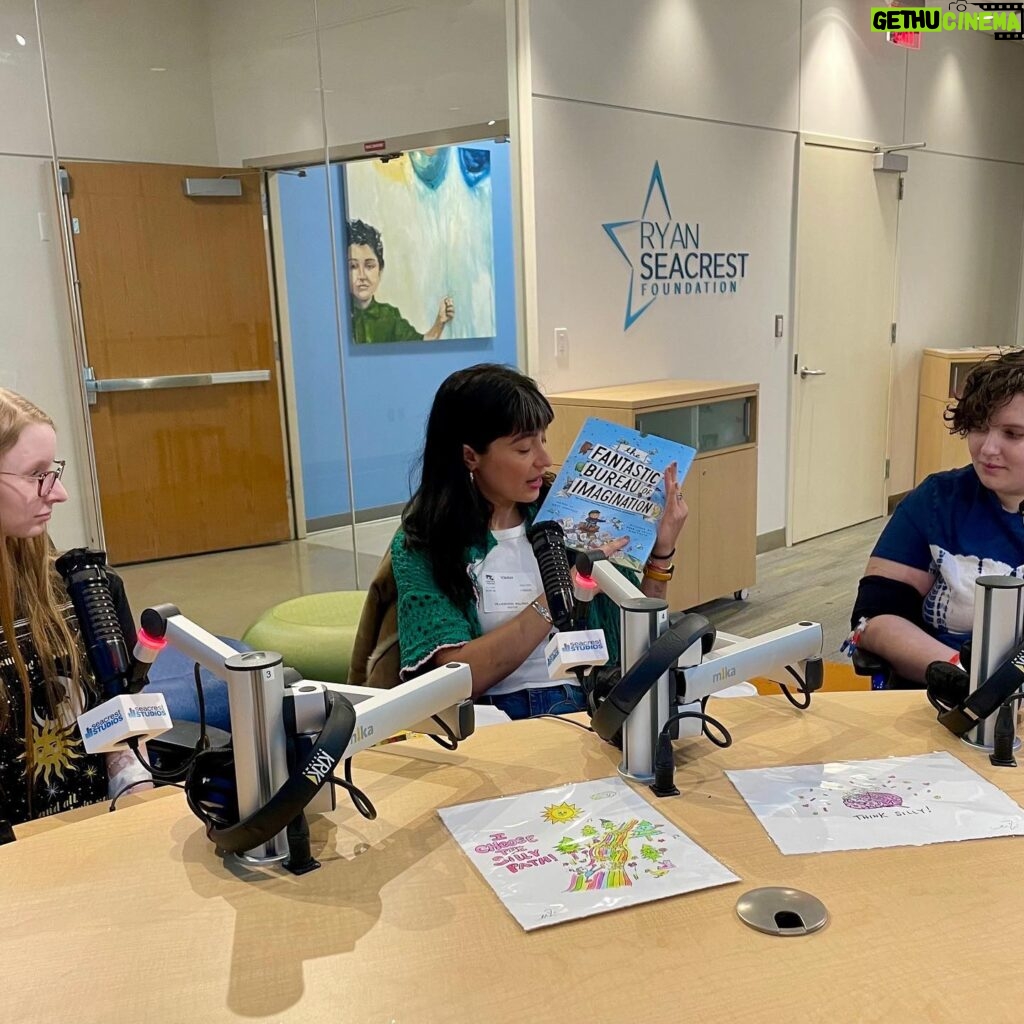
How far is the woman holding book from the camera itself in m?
1.86

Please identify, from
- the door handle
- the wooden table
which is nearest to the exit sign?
the door handle

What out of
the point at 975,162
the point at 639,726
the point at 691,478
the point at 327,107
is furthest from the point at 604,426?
the point at 975,162

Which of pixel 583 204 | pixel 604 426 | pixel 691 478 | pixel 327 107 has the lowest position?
pixel 691 478

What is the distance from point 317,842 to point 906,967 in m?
0.68

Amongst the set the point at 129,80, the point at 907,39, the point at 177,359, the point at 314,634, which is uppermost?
the point at 907,39

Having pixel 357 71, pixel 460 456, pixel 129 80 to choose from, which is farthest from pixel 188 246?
pixel 460 456

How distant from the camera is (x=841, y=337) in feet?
19.8

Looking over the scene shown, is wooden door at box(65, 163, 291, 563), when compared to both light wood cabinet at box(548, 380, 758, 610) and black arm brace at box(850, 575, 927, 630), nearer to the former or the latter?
light wood cabinet at box(548, 380, 758, 610)

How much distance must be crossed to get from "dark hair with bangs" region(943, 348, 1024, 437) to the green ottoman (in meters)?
1.69

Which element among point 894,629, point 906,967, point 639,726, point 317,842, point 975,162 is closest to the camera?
point 906,967

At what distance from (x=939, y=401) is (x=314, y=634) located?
5240mm

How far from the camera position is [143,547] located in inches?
159

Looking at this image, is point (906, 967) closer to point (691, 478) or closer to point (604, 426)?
point (604, 426)

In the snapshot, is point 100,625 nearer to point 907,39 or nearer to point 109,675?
point 109,675
